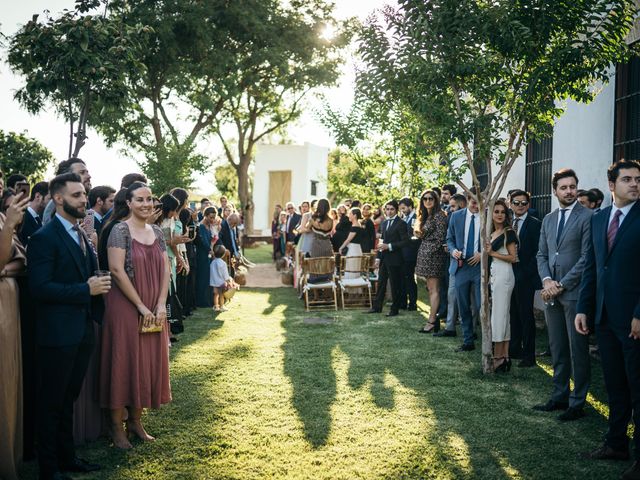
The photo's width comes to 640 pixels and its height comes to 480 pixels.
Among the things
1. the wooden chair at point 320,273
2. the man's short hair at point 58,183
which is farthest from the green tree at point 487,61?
the wooden chair at point 320,273

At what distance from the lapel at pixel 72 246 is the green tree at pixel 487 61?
14.1 ft

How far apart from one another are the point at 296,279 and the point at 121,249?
419 inches

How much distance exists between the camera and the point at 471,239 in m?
8.37

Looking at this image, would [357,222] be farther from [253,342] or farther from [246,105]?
[246,105]

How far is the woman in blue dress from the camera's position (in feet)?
39.3

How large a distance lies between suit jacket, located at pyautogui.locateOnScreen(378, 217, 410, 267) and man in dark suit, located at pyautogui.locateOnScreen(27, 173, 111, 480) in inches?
298

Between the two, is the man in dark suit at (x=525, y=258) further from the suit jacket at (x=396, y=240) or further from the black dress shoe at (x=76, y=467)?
the black dress shoe at (x=76, y=467)

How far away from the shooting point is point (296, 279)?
50.4 feet

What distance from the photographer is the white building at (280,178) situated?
39.8 meters

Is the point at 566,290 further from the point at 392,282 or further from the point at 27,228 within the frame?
the point at 392,282

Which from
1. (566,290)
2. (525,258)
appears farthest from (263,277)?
(566,290)

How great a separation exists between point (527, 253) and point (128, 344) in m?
5.37

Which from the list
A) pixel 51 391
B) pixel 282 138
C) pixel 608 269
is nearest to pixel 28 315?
pixel 51 391

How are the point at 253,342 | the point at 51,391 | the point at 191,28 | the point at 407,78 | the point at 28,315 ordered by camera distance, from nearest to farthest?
the point at 51,391 < the point at 28,315 < the point at 407,78 < the point at 253,342 < the point at 191,28
